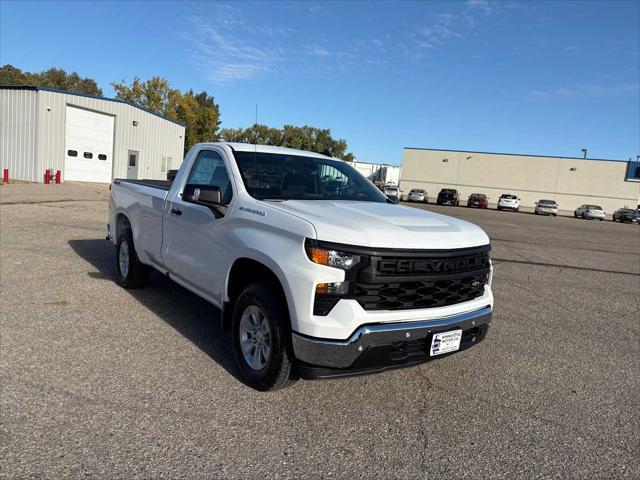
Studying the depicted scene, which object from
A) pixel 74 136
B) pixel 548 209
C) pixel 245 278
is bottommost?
pixel 245 278

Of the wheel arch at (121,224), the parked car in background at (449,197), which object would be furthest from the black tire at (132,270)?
the parked car in background at (449,197)

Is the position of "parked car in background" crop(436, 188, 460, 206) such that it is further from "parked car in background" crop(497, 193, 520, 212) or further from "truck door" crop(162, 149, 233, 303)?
"truck door" crop(162, 149, 233, 303)

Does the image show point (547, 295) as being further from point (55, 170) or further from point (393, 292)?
point (55, 170)

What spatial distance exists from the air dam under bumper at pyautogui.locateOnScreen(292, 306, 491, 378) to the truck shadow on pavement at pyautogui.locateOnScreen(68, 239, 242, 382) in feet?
3.08

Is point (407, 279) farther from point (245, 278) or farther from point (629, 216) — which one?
point (629, 216)

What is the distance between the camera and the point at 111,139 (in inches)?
1075

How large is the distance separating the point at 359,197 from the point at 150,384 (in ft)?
8.02

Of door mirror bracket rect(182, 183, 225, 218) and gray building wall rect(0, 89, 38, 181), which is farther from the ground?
gray building wall rect(0, 89, 38, 181)

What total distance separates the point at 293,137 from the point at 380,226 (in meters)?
91.7

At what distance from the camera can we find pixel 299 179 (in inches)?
174

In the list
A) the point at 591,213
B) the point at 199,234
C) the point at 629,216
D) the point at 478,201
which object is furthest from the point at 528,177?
the point at 199,234

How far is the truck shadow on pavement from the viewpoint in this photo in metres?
4.29

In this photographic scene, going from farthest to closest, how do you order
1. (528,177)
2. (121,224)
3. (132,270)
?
(528,177)
(121,224)
(132,270)

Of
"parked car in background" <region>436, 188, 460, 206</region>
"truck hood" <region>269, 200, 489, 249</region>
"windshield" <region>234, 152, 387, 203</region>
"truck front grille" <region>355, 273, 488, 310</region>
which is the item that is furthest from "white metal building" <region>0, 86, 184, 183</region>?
"parked car in background" <region>436, 188, 460, 206</region>
